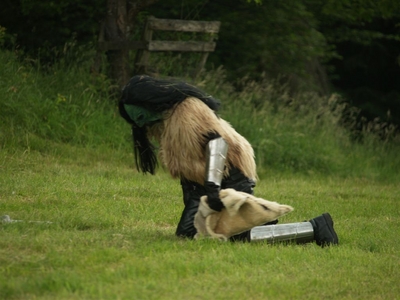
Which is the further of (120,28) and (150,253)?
(120,28)

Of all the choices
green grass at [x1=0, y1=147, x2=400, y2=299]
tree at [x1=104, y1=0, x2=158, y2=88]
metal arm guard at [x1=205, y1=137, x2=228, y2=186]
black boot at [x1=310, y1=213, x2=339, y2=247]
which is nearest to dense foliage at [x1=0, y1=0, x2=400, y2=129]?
tree at [x1=104, y1=0, x2=158, y2=88]

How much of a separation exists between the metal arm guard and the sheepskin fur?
0.46 feet

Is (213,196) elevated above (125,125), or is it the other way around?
(213,196)

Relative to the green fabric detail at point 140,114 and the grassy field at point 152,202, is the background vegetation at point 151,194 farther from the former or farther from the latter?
the green fabric detail at point 140,114

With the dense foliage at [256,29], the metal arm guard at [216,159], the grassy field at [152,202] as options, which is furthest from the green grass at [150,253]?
the dense foliage at [256,29]

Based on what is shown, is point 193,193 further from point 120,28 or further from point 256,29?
point 256,29

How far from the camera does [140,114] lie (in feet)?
21.1

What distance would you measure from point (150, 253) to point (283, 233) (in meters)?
1.28

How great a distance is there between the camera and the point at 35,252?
18.5 feet

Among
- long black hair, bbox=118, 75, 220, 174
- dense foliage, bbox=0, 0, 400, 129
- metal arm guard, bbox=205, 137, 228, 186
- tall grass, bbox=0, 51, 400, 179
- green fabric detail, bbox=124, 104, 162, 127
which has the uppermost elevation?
long black hair, bbox=118, 75, 220, 174

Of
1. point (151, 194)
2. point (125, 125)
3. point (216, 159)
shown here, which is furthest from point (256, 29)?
point (216, 159)

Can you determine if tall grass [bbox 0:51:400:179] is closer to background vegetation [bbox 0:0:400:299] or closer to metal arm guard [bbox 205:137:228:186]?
background vegetation [bbox 0:0:400:299]

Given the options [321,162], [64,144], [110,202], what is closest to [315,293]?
[110,202]

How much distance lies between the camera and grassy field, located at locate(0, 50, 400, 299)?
5.20 meters
